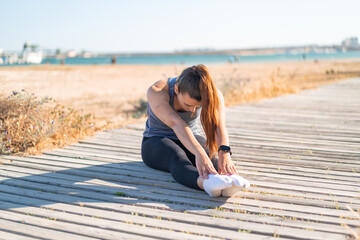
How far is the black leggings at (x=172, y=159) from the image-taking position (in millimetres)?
2907

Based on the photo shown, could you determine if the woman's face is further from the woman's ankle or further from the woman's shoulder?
the woman's ankle

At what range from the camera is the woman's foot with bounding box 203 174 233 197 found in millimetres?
2547

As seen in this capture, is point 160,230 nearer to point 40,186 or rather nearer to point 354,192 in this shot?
point 40,186

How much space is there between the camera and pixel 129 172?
135 inches

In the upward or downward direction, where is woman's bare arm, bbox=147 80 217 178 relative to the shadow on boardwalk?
upward

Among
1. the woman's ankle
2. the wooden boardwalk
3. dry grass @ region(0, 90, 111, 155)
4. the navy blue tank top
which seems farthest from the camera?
dry grass @ region(0, 90, 111, 155)

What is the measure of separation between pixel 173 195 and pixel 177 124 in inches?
21.1

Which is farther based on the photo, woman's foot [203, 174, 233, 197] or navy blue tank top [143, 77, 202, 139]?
navy blue tank top [143, 77, 202, 139]

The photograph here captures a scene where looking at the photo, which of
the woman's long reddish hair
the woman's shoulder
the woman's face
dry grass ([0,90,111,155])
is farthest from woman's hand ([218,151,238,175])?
dry grass ([0,90,111,155])

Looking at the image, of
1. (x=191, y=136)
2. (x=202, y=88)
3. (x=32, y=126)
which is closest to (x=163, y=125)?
(x=191, y=136)

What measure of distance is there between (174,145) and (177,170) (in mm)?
308

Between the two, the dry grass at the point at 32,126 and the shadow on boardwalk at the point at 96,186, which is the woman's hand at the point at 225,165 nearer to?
the shadow on boardwalk at the point at 96,186

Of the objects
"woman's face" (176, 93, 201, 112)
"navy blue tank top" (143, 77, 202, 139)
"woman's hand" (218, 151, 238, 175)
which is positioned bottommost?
"woman's hand" (218, 151, 238, 175)

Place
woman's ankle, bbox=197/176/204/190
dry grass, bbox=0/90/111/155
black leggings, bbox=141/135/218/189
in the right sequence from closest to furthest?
woman's ankle, bbox=197/176/204/190 → black leggings, bbox=141/135/218/189 → dry grass, bbox=0/90/111/155
